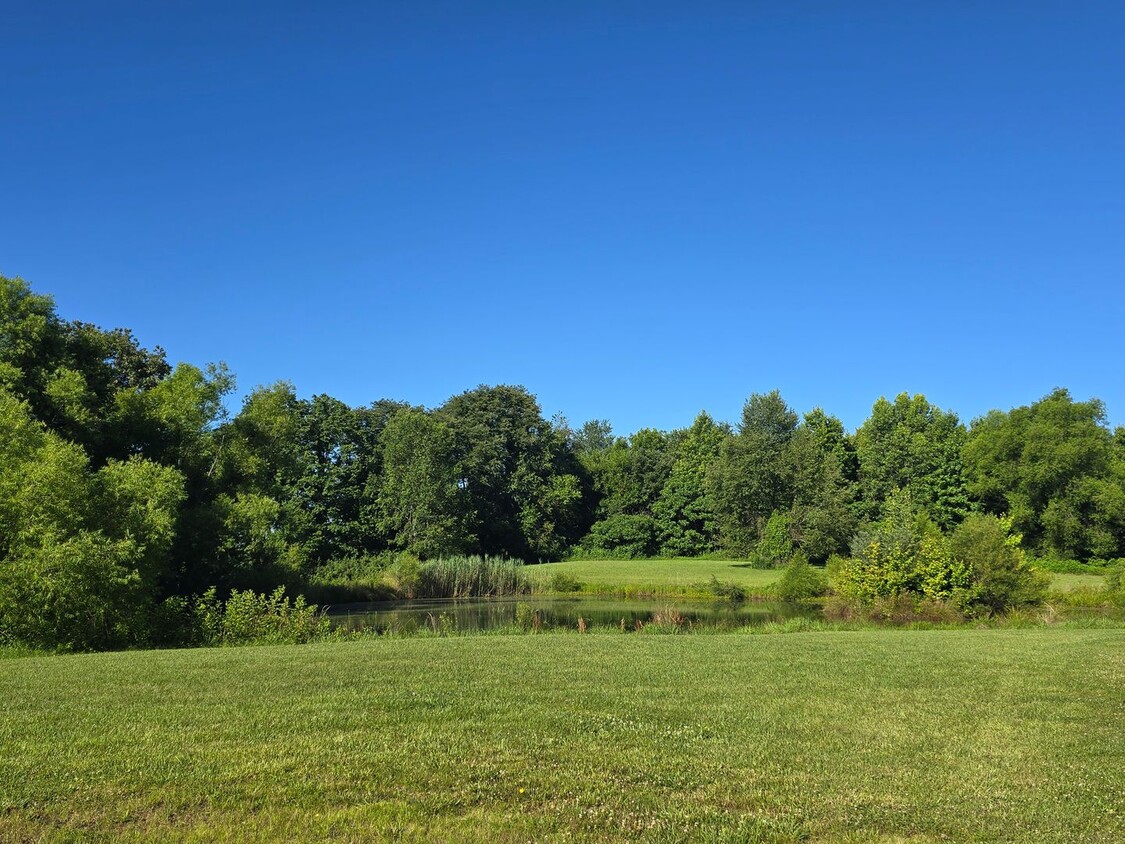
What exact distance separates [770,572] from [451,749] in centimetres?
5367

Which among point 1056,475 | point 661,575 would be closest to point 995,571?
point 661,575

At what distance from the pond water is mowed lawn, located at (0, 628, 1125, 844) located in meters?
16.6

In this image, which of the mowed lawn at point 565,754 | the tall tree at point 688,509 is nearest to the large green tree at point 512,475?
the tall tree at point 688,509

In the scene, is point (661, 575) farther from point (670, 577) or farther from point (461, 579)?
point (461, 579)

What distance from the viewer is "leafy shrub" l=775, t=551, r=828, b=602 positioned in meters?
43.5

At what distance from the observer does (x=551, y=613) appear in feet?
125

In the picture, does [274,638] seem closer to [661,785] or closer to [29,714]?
[29,714]

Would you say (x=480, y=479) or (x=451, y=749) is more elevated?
(x=480, y=479)

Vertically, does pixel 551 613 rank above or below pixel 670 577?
below

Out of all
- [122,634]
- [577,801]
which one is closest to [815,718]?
[577,801]

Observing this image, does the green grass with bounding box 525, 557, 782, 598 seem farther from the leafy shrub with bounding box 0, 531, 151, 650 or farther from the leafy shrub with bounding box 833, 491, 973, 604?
the leafy shrub with bounding box 0, 531, 151, 650

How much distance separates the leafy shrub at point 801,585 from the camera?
1713 inches

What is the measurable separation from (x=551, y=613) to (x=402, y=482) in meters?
31.6

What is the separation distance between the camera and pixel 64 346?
3062cm
